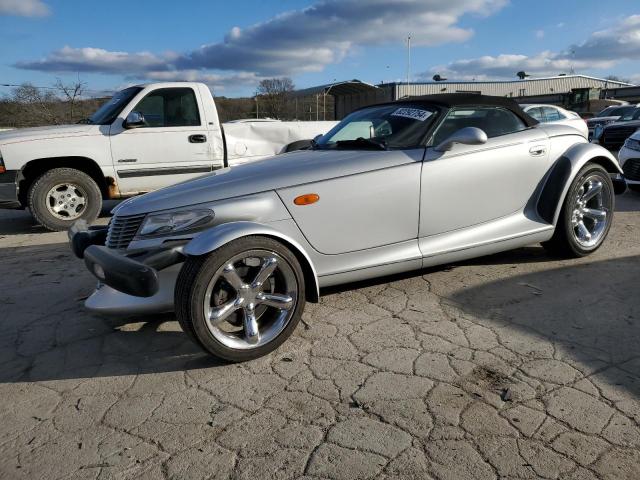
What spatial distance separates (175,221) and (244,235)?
19.2 inches

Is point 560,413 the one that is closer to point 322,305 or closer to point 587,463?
point 587,463

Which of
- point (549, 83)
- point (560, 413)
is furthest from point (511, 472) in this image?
point (549, 83)

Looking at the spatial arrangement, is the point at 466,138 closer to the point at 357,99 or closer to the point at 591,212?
the point at 591,212

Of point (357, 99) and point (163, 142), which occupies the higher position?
point (357, 99)

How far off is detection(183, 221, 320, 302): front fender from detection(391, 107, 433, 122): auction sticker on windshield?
1.53m

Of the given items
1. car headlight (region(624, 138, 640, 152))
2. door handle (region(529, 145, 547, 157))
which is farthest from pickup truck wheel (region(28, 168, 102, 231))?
car headlight (region(624, 138, 640, 152))

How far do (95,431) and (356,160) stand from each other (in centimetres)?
224

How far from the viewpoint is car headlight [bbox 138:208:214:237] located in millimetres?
3117

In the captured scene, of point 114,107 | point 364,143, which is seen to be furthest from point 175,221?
point 114,107

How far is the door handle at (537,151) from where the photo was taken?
4.27 meters

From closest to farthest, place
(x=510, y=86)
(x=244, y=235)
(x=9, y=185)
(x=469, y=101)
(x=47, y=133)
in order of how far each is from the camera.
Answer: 1. (x=244, y=235)
2. (x=469, y=101)
3. (x=9, y=185)
4. (x=47, y=133)
5. (x=510, y=86)

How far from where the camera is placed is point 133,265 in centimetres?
279

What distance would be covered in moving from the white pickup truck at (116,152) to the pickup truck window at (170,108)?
0.01m

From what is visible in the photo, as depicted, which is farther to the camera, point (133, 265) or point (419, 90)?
point (419, 90)
